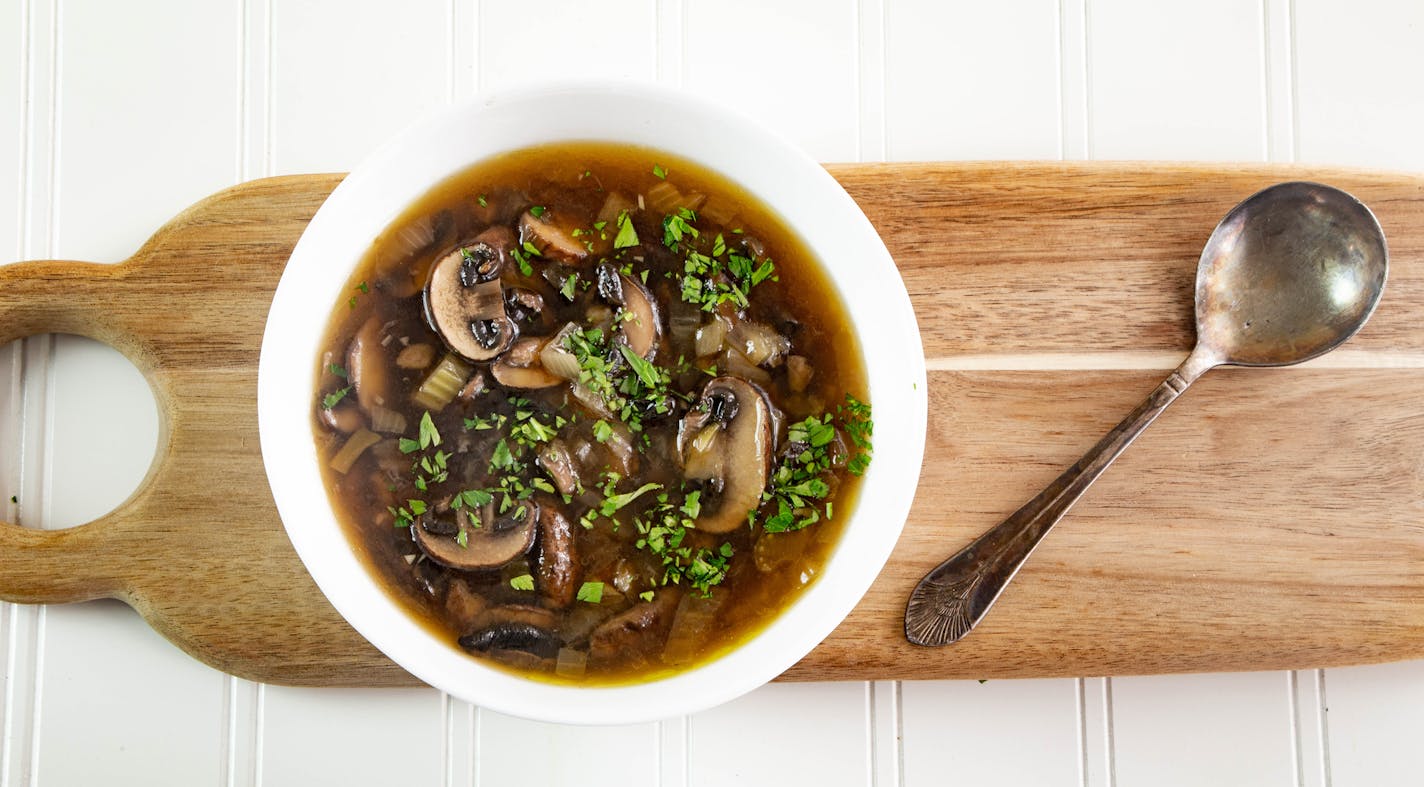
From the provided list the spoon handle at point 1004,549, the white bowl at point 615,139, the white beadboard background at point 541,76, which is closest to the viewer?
the white bowl at point 615,139

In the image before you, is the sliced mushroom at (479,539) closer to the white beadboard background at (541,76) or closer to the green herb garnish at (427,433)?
the green herb garnish at (427,433)

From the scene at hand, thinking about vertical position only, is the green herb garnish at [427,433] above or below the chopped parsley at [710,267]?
below

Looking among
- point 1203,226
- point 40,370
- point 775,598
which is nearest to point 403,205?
point 775,598

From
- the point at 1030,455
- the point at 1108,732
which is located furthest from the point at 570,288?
the point at 1108,732

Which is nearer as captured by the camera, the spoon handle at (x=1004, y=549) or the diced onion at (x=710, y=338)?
the diced onion at (x=710, y=338)

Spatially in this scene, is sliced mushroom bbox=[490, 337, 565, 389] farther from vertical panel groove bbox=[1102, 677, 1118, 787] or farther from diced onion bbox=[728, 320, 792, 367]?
vertical panel groove bbox=[1102, 677, 1118, 787]

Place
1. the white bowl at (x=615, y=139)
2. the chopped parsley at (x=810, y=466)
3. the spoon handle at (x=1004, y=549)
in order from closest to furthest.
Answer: the white bowl at (x=615, y=139) < the chopped parsley at (x=810, y=466) < the spoon handle at (x=1004, y=549)

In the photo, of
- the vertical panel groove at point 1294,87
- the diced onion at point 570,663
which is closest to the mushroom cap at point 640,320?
the diced onion at point 570,663
